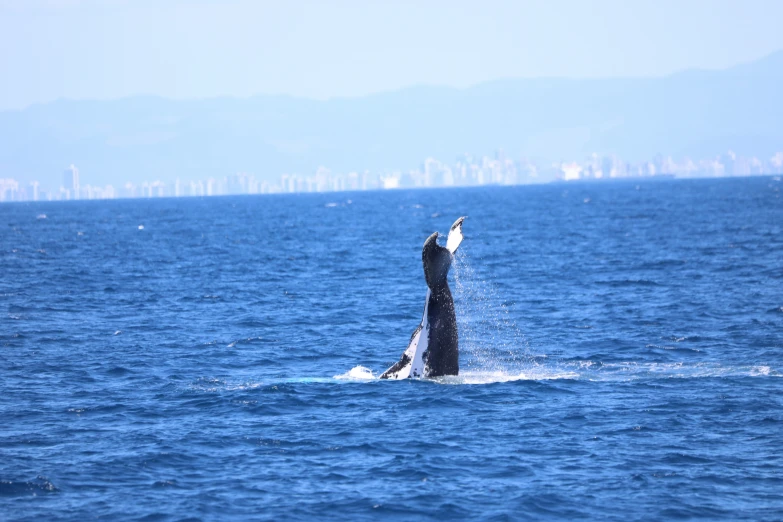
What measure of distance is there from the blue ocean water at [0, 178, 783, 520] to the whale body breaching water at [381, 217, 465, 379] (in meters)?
0.39

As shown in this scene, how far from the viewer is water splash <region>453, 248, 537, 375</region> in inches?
1064

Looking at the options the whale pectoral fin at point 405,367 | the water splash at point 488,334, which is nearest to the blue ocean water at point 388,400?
the water splash at point 488,334

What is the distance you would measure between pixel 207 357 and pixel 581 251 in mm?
37472

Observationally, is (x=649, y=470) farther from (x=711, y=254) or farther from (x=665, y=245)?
(x=665, y=245)

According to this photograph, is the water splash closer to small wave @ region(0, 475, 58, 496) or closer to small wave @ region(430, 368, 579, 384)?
small wave @ region(430, 368, 579, 384)

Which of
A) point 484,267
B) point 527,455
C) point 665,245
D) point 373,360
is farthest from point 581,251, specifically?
point 527,455

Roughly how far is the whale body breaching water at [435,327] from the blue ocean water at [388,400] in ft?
1.29

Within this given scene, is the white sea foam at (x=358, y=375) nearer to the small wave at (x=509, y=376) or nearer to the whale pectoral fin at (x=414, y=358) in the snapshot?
the whale pectoral fin at (x=414, y=358)

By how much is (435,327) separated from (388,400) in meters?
1.90

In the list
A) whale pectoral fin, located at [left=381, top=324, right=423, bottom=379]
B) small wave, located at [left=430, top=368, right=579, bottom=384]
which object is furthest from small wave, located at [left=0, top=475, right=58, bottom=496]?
small wave, located at [left=430, top=368, right=579, bottom=384]

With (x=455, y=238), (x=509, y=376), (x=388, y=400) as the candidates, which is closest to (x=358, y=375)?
(x=388, y=400)

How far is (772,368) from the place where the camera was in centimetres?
2533

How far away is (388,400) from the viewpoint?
2241 cm

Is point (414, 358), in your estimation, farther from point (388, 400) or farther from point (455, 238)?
point (455, 238)
